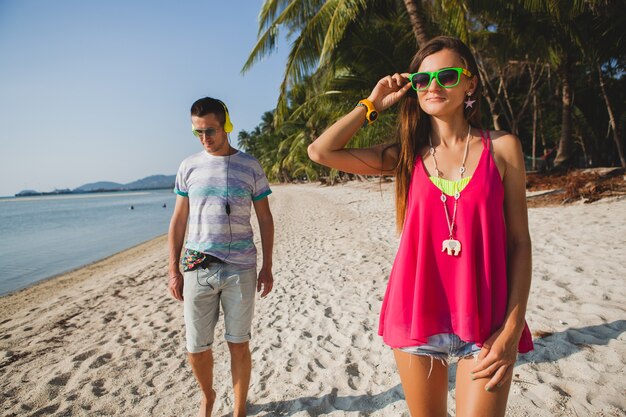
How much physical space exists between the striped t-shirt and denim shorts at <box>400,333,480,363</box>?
136 centimetres

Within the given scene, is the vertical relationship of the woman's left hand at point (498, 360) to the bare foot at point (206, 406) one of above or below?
above

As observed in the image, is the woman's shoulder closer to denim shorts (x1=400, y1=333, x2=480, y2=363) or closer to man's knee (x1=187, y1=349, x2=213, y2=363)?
denim shorts (x1=400, y1=333, x2=480, y2=363)

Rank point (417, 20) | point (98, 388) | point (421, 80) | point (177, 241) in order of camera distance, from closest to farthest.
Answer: point (421, 80), point (177, 241), point (98, 388), point (417, 20)

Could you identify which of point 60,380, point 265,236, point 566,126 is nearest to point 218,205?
point 265,236

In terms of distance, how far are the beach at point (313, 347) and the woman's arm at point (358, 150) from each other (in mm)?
2036

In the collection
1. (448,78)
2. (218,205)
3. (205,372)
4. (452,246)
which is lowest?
(205,372)

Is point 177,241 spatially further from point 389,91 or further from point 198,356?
point 389,91

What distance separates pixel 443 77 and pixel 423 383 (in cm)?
122

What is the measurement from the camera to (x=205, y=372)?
2.41 metres

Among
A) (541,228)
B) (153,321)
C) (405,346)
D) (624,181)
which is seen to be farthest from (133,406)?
(624,181)

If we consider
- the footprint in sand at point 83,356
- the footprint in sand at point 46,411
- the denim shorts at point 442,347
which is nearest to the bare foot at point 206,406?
the footprint in sand at point 46,411

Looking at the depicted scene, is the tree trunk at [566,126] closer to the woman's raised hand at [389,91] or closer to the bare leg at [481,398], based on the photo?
the woman's raised hand at [389,91]

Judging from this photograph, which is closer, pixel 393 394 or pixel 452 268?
pixel 452 268

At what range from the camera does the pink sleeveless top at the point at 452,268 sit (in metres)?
1.23
